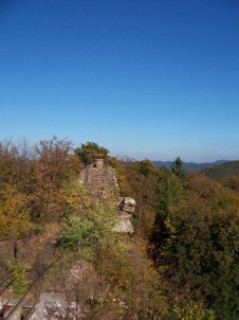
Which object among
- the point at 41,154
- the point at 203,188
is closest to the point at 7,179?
the point at 41,154

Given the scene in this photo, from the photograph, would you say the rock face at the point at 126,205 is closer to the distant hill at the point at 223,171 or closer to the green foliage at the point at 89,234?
the green foliage at the point at 89,234

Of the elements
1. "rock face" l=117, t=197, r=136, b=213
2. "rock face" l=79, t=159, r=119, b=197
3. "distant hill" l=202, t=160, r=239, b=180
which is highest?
"distant hill" l=202, t=160, r=239, b=180

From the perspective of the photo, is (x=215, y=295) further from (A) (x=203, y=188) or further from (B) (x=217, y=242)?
(A) (x=203, y=188)

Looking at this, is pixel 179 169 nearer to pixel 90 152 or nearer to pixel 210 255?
pixel 90 152

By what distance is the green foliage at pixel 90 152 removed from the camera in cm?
2853

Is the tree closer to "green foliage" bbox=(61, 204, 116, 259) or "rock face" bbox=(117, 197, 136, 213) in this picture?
"rock face" bbox=(117, 197, 136, 213)

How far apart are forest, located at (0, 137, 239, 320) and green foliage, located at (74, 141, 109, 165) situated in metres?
7.29

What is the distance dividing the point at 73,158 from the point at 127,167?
41.9ft

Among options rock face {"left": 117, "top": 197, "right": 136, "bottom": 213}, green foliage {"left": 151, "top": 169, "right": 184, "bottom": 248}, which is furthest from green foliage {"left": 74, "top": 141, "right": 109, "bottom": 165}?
rock face {"left": 117, "top": 197, "right": 136, "bottom": 213}

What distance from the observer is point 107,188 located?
20969 mm

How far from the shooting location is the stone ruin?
59.8ft

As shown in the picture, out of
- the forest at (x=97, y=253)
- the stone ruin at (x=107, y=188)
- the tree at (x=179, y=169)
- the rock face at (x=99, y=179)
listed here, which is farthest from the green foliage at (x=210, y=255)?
the tree at (x=179, y=169)

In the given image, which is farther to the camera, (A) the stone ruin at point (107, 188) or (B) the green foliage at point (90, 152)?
(B) the green foliage at point (90, 152)

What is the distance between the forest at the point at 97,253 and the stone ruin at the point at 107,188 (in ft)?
3.45
